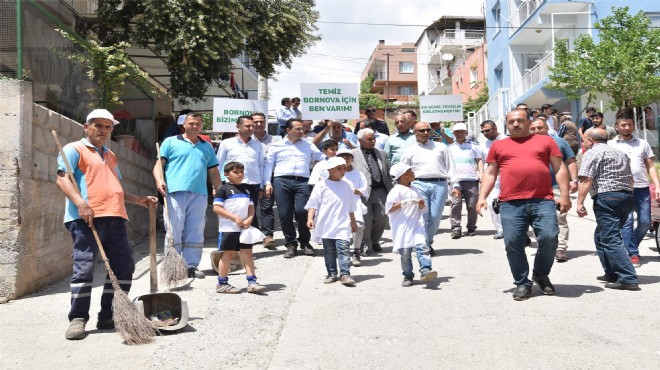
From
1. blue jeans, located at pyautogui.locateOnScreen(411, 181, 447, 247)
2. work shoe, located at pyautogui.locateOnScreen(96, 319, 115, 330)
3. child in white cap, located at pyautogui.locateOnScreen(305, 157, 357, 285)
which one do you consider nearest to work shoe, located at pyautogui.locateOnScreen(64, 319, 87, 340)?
work shoe, located at pyautogui.locateOnScreen(96, 319, 115, 330)

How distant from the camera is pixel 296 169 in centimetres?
1038

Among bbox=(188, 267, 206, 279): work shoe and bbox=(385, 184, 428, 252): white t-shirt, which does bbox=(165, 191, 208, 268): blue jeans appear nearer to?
bbox=(188, 267, 206, 279): work shoe

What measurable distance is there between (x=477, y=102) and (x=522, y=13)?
11.1 meters

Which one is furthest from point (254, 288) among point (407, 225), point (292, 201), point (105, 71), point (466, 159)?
point (466, 159)

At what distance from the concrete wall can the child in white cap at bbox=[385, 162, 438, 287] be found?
3.82 meters

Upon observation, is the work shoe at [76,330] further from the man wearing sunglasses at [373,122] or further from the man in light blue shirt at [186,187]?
the man wearing sunglasses at [373,122]

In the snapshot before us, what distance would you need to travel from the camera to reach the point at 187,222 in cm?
840

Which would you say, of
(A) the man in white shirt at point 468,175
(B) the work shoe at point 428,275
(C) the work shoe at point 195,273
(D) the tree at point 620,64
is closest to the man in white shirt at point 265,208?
(C) the work shoe at point 195,273

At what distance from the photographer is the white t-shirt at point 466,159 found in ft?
38.9

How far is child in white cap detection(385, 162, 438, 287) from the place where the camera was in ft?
26.1

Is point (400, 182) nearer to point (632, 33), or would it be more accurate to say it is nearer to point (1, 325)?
point (1, 325)

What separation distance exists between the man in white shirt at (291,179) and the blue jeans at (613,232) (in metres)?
4.00

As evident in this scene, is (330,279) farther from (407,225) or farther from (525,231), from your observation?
(525,231)

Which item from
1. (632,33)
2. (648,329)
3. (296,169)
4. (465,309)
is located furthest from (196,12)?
(632,33)
